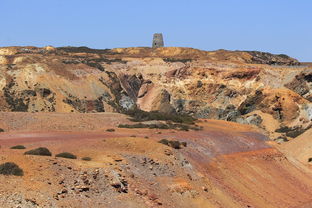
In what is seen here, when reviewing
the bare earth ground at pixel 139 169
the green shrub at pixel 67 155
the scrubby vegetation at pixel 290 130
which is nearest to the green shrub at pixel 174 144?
the bare earth ground at pixel 139 169

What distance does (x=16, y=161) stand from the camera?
22.2 m

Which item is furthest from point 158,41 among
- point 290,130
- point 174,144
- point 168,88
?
point 174,144

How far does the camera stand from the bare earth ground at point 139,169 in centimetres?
2180

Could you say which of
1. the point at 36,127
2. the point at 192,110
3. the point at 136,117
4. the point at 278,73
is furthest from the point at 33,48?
the point at 36,127

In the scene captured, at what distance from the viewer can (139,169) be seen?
28.0m

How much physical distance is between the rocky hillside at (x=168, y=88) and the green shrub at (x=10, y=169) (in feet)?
139

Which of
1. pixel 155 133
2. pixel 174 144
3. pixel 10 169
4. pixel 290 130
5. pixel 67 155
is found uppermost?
pixel 10 169

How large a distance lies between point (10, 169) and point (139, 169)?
27.6 feet

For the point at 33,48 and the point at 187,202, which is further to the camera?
the point at 33,48

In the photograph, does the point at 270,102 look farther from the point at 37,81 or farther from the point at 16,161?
the point at 16,161

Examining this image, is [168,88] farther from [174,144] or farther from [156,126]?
[174,144]

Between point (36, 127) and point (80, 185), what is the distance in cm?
2037

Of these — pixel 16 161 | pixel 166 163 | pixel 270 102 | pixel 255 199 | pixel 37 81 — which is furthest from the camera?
pixel 270 102

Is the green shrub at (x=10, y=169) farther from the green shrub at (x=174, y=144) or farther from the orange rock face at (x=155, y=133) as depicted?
the green shrub at (x=174, y=144)
